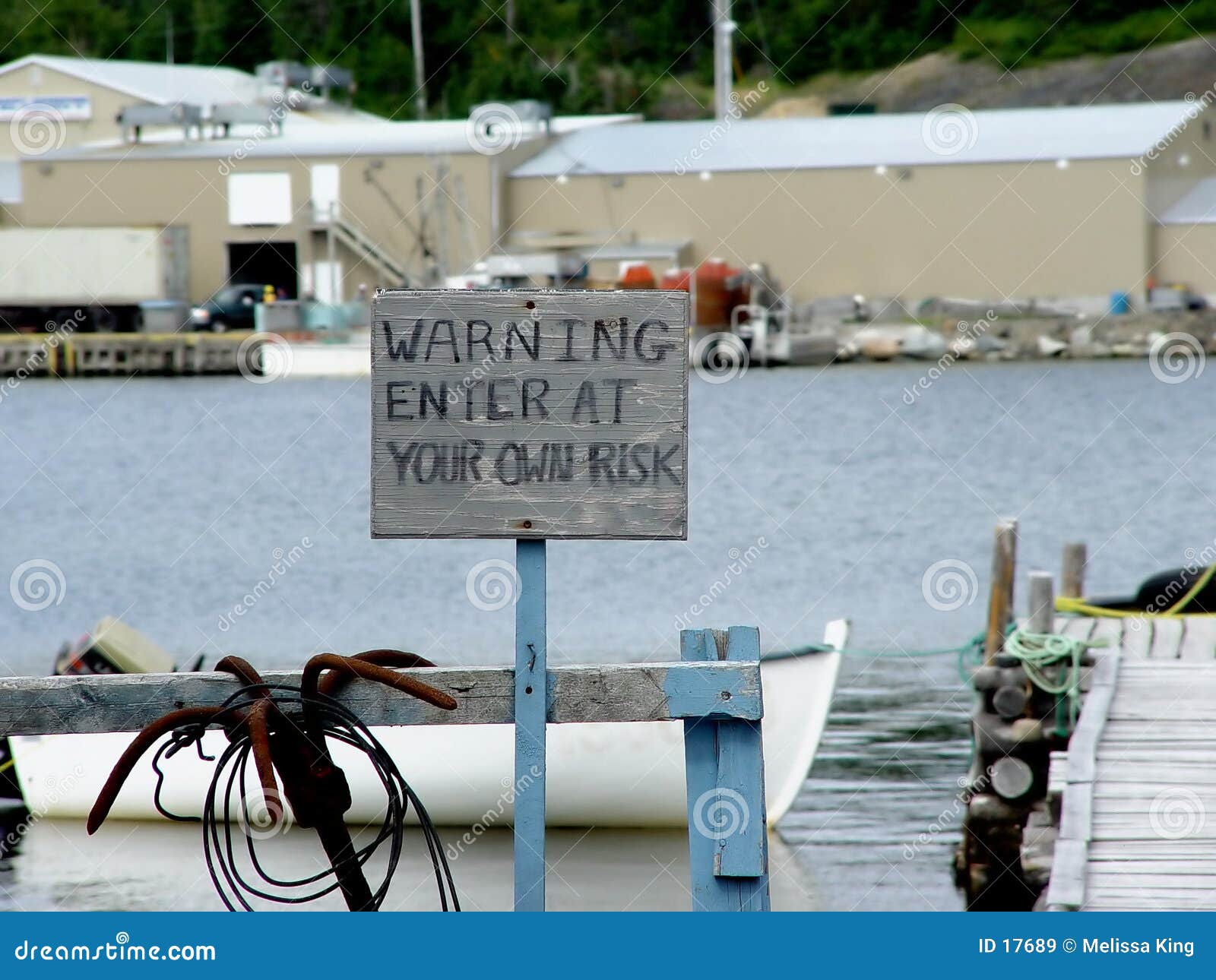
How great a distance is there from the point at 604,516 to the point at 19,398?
2194 inches

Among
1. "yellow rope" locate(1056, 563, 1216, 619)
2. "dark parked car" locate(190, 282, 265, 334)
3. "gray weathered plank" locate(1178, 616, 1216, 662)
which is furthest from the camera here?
"dark parked car" locate(190, 282, 265, 334)

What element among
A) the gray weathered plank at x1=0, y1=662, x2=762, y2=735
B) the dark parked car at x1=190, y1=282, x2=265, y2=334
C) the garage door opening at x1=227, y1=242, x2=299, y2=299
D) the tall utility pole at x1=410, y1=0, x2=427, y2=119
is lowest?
the gray weathered plank at x1=0, y1=662, x2=762, y2=735

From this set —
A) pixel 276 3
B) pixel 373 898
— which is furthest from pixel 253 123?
pixel 373 898

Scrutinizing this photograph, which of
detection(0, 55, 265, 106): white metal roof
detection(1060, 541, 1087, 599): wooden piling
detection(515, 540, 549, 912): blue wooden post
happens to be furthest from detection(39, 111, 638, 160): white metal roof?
detection(515, 540, 549, 912): blue wooden post

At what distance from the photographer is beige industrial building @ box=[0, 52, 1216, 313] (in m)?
56.4

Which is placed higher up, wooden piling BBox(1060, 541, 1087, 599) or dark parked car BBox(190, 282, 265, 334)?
dark parked car BBox(190, 282, 265, 334)

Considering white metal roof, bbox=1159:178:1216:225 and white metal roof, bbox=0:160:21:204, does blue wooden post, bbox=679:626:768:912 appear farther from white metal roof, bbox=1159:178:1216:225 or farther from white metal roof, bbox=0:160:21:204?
white metal roof, bbox=0:160:21:204

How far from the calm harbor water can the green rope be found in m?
1.37

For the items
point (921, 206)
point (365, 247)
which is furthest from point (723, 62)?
point (365, 247)

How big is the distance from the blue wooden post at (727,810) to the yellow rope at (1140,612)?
813 centimetres

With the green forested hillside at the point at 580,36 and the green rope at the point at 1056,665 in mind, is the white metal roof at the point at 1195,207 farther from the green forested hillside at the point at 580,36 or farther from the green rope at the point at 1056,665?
the green rope at the point at 1056,665

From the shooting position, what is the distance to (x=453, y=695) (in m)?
4.43

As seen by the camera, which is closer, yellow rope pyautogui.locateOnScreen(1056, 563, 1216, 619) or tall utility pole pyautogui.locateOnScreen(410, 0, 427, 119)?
yellow rope pyautogui.locateOnScreen(1056, 563, 1216, 619)

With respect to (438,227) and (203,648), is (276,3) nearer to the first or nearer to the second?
(438,227)
